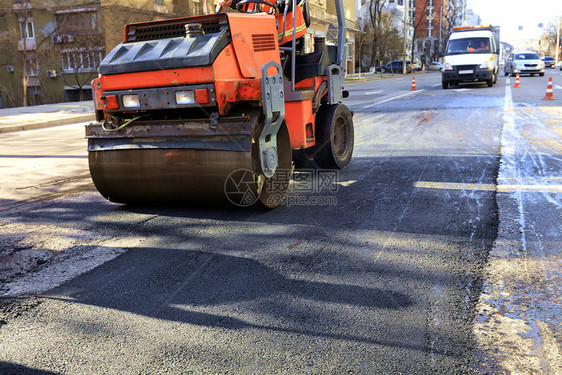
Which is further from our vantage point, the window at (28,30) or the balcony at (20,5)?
the window at (28,30)

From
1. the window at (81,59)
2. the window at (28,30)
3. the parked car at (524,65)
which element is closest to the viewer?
the parked car at (524,65)

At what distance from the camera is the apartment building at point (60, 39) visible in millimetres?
34000

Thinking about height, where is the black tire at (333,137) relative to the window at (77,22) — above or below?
below

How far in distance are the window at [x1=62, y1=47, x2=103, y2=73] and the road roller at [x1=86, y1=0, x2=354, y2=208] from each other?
107ft

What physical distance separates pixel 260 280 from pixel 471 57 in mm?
20800

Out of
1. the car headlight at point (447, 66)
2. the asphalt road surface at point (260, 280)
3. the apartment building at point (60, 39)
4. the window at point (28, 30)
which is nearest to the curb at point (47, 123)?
the asphalt road surface at point (260, 280)

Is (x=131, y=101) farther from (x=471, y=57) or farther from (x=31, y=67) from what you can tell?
(x=31, y=67)

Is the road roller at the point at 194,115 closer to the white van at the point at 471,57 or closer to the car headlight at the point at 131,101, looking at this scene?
the car headlight at the point at 131,101

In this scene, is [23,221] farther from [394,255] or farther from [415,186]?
[415,186]

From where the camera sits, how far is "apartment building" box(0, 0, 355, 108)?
34.0 meters

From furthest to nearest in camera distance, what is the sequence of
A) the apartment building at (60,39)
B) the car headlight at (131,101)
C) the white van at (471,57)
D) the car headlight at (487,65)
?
1. the apartment building at (60,39)
2. the white van at (471,57)
3. the car headlight at (487,65)
4. the car headlight at (131,101)

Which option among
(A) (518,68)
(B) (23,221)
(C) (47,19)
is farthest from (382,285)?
(C) (47,19)

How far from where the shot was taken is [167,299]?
331cm

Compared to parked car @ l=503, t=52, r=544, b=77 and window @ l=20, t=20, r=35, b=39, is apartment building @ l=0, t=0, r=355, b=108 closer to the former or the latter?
window @ l=20, t=20, r=35, b=39
